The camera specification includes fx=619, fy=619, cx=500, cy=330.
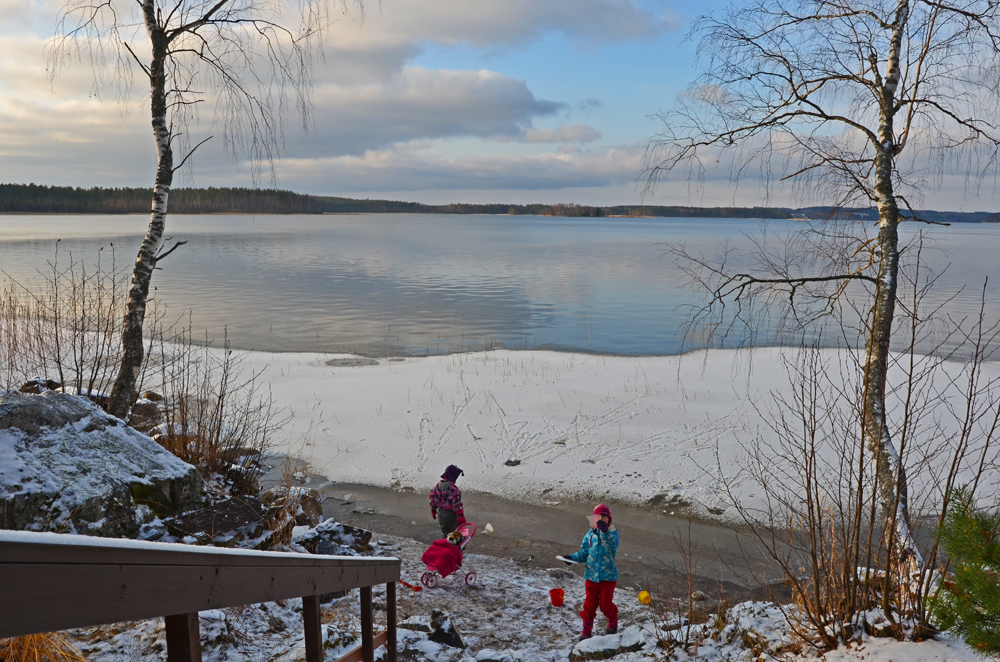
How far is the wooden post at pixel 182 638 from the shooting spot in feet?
4.99

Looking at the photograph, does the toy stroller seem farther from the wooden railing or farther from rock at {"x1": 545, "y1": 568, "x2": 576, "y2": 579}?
the wooden railing

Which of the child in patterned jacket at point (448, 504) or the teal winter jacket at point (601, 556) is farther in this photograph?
the child in patterned jacket at point (448, 504)

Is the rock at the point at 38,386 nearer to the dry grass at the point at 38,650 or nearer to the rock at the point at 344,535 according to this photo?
the rock at the point at 344,535

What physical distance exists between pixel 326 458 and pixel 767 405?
29.6 feet

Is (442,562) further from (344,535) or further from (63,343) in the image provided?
(63,343)

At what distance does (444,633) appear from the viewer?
527 cm

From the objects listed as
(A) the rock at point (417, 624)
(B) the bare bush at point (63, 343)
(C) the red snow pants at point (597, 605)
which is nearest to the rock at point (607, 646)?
(C) the red snow pants at point (597, 605)

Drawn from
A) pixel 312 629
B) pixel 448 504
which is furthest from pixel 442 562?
pixel 312 629

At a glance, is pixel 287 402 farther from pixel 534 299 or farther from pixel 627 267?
pixel 627 267

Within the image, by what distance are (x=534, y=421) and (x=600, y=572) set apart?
252 inches

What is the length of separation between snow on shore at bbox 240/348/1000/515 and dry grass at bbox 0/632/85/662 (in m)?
6.49

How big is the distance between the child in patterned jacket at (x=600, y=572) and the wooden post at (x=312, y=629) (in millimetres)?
3963

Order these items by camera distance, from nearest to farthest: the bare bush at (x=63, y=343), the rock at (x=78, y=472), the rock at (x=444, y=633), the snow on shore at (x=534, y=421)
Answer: the rock at (x=78, y=472), the rock at (x=444, y=633), the bare bush at (x=63, y=343), the snow on shore at (x=534, y=421)

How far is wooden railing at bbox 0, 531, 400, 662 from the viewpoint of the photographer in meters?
1.04
